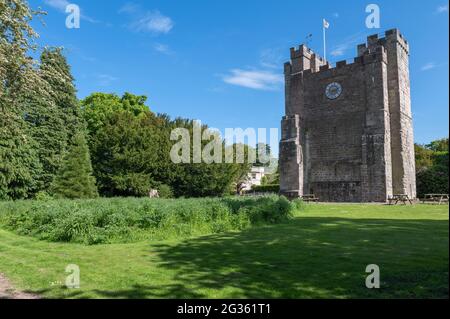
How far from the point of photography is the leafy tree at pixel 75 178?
2781cm

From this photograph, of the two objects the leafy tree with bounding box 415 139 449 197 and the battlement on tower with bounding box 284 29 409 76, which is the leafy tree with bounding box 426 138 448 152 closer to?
the leafy tree with bounding box 415 139 449 197

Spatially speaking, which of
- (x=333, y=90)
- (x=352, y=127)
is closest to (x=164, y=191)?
(x=352, y=127)

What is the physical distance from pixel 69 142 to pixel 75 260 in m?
27.9

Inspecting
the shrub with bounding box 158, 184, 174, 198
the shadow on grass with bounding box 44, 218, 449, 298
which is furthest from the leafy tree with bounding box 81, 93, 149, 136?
the shadow on grass with bounding box 44, 218, 449, 298

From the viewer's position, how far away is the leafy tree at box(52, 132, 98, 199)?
27812 millimetres

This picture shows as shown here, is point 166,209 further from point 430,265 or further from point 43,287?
point 430,265

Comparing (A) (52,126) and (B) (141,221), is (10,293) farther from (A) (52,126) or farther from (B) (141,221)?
(A) (52,126)

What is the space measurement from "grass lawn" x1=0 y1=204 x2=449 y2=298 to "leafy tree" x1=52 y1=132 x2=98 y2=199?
720 inches

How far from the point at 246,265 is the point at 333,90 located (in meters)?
30.7

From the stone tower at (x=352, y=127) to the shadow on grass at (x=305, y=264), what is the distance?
2080cm

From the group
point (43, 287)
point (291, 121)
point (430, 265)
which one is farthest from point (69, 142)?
point (430, 265)

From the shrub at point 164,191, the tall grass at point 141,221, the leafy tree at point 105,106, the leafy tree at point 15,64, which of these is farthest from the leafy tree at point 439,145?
the leafy tree at point 15,64

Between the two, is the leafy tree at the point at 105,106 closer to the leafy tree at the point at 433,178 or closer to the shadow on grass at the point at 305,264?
the leafy tree at the point at 433,178
